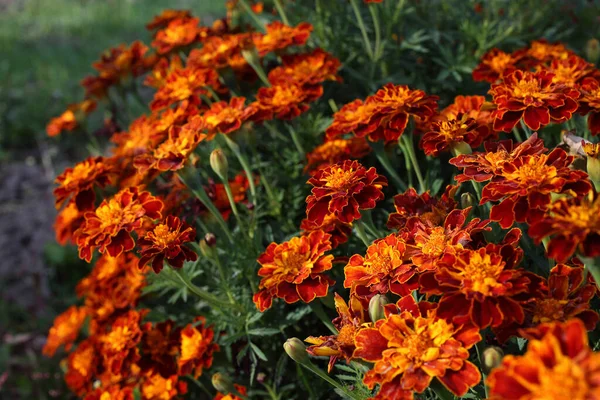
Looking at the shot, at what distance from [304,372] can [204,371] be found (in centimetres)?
41

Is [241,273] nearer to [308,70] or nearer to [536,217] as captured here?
[308,70]

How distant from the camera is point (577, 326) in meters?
0.89

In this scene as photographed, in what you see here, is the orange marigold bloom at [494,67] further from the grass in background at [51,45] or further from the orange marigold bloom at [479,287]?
the grass in background at [51,45]

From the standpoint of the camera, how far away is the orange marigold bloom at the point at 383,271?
4.27 feet

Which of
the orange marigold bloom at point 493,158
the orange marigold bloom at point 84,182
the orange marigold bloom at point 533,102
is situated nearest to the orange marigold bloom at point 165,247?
the orange marigold bloom at point 84,182

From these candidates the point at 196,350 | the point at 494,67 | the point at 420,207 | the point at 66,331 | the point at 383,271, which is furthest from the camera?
the point at 66,331

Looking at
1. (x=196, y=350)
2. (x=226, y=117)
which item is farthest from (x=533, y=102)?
(x=196, y=350)

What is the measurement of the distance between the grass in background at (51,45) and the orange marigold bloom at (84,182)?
340cm

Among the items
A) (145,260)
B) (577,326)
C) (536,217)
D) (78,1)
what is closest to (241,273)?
(145,260)

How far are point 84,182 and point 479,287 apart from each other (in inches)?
48.4

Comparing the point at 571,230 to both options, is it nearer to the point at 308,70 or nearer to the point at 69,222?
the point at 308,70

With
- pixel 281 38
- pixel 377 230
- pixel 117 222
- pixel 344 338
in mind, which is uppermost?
pixel 281 38

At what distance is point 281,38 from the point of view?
2178 millimetres

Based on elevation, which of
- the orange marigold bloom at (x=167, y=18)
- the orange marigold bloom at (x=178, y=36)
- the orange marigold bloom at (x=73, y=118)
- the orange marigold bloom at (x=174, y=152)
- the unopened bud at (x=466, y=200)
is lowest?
the unopened bud at (x=466, y=200)
